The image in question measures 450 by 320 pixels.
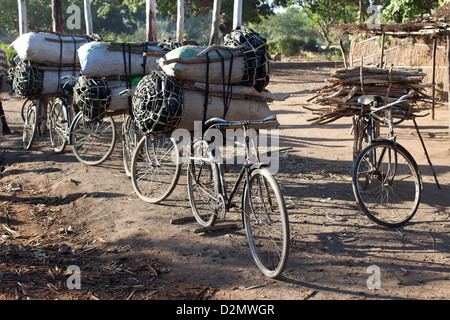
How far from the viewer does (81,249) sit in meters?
4.11

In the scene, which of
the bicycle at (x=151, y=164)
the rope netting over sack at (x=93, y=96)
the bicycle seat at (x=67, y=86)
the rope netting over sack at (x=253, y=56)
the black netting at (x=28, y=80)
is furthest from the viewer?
the black netting at (x=28, y=80)

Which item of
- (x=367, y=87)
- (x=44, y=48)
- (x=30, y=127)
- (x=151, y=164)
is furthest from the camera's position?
(x=30, y=127)

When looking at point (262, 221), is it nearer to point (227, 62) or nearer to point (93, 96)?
point (227, 62)

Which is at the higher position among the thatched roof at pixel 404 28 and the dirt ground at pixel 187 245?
the thatched roof at pixel 404 28

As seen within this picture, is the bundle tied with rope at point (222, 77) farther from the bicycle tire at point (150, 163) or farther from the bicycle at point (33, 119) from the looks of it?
the bicycle at point (33, 119)

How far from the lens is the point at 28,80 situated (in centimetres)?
736

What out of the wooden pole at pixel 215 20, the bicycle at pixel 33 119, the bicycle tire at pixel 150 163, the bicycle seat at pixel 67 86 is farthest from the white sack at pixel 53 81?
the wooden pole at pixel 215 20

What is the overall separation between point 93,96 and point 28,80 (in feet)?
7.54

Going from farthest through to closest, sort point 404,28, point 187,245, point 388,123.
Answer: point 404,28 < point 388,123 < point 187,245

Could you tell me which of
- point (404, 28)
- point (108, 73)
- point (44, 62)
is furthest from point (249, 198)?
point (404, 28)

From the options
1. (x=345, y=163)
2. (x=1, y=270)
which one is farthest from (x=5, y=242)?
(x=345, y=163)

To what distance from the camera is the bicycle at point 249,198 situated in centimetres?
339

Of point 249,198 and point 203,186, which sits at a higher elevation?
point 249,198

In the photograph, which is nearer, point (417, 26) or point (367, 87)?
point (367, 87)
